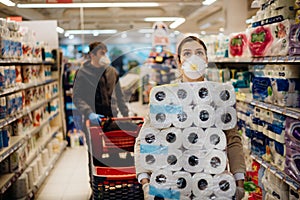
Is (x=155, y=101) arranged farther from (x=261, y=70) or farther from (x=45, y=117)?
(x=45, y=117)

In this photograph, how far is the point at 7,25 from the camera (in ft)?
15.1

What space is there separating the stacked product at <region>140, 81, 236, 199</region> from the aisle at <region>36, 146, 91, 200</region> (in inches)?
125

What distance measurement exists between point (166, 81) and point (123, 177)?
6955 mm

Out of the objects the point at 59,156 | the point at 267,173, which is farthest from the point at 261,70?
the point at 59,156

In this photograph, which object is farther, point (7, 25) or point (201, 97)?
point (7, 25)

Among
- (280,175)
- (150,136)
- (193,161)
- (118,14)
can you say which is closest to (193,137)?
(193,161)

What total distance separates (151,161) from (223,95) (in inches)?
21.8

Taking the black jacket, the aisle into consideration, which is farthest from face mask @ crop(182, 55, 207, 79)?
the aisle

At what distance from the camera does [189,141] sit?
2.27 m

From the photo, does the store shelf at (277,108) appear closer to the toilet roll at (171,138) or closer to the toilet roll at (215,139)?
the toilet roll at (215,139)

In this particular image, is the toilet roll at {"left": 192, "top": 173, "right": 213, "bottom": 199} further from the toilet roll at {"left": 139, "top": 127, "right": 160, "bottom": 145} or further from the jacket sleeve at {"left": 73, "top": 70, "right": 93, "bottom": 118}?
the jacket sleeve at {"left": 73, "top": 70, "right": 93, "bottom": 118}

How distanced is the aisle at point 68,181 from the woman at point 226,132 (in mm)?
3013

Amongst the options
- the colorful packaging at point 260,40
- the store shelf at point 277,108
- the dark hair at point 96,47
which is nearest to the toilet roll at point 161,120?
the store shelf at point 277,108

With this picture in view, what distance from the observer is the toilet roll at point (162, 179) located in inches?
89.1
